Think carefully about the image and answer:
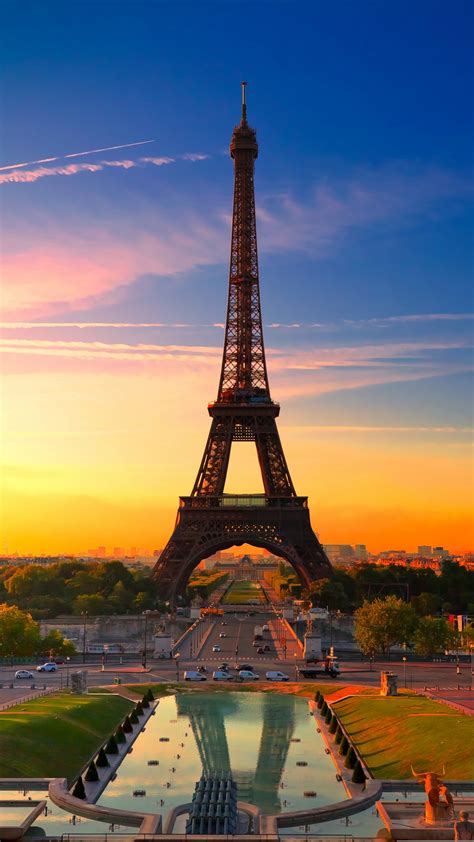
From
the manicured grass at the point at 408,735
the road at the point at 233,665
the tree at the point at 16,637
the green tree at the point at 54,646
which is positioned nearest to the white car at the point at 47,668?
the road at the point at 233,665

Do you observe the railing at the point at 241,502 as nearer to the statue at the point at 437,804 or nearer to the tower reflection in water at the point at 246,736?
the tower reflection in water at the point at 246,736

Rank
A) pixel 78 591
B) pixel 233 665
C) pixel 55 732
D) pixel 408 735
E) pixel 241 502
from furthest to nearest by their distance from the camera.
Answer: pixel 78 591
pixel 241 502
pixel 233 665
pixel 55 732
pixel 408 735

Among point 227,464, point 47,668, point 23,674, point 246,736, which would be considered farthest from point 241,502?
point 246,736

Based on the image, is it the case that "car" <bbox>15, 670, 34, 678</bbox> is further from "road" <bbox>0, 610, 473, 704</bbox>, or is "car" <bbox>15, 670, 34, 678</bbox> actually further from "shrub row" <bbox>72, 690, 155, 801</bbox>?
"shrub row" <bbox>72, 690, 155, 801</bbox>

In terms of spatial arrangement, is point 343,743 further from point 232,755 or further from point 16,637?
point 16,637

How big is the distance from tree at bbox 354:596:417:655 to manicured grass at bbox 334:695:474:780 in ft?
82.0

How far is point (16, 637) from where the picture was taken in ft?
287

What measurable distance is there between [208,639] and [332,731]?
52.3 meters

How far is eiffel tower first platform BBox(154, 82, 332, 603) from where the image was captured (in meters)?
117

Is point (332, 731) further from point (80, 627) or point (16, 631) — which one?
point (80, 627)

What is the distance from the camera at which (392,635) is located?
3469 inches

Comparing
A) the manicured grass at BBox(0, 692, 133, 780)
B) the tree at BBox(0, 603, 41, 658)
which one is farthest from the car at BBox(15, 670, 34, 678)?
the manicured grass at BBox(0, 692, 133, 780)

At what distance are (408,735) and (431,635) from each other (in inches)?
1544

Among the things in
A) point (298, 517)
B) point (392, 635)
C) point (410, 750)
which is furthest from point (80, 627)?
point (410, 750)
